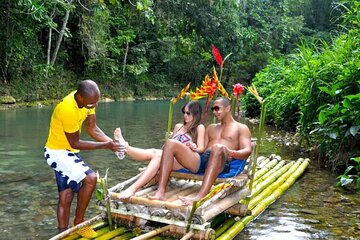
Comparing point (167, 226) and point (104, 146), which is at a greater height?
point (104, 146)

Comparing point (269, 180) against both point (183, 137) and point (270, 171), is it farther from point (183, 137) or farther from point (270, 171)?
point (183, 137)

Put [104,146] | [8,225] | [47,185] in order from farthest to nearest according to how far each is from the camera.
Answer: [47,185] < [8,225] < [104,146]

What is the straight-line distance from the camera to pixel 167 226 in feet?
13.1

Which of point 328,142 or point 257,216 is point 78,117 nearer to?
point 257,216

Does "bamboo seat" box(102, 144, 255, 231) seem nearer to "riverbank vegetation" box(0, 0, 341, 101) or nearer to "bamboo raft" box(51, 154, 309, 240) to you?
"bamboo raft" box(51, 154, 309, 240)

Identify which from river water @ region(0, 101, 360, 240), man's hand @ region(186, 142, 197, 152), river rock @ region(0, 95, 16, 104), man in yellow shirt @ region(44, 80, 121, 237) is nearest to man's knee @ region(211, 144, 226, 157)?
man's hand @ region(186, 142, 197, 152)

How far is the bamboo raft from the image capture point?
3.89m

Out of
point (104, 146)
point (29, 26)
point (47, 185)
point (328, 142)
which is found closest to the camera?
point (104, 146)

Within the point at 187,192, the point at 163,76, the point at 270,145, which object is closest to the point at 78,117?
the point at 187,192

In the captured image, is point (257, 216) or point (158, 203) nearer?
point (158, 203)

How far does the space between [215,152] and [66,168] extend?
1.48 m

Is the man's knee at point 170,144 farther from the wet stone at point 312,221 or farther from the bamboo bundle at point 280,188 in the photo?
the wet stone at point 312,221

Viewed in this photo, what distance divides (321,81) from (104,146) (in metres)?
5.09

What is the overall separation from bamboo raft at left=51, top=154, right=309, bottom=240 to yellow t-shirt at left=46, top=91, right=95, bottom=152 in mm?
691
